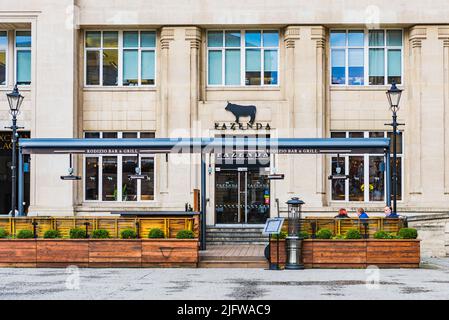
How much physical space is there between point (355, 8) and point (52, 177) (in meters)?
14.7

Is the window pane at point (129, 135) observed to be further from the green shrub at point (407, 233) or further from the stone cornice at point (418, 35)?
the green shrub at point (407, 233)

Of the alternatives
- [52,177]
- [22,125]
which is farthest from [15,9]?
[52,177]

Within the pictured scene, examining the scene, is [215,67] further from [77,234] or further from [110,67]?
[77,234]

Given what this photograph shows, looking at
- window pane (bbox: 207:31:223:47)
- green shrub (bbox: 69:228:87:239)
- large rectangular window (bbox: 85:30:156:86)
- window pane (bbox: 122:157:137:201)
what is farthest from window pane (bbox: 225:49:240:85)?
green shrub (bbox: 69:228:87:239)

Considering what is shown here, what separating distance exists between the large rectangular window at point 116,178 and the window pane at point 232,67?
416 cm

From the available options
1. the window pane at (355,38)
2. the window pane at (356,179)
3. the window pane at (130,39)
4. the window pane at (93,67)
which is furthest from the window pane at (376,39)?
the window pane at (93,67)

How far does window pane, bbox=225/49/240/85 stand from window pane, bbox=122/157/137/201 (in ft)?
17.8

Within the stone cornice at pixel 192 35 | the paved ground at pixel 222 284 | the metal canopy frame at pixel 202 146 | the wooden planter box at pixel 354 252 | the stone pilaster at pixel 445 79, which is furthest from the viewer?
the stone cornice at pixel 192 35

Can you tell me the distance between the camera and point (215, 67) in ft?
122

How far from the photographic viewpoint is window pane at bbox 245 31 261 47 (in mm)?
37125

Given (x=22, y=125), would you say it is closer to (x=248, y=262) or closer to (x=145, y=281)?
(x=248, y=262)

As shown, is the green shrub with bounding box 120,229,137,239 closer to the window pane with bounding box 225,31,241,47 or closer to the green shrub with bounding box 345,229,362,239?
the green shrub with bounding box 345,229,362,239

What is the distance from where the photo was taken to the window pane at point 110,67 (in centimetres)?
3728

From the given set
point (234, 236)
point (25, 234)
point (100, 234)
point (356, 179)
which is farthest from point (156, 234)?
point (356, 179)
